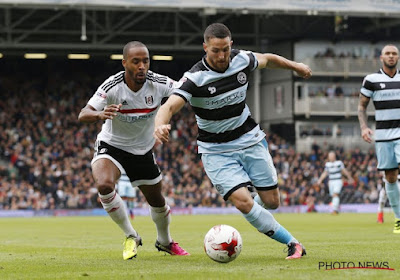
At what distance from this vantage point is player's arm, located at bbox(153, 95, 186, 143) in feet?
23.1

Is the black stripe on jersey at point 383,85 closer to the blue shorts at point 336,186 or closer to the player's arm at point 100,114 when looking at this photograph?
the player's arm at point 100,114

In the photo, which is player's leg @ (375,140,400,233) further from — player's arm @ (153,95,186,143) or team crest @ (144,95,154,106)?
player's arm @ (153,95,186,143)

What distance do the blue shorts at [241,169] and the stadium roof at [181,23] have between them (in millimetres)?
26647

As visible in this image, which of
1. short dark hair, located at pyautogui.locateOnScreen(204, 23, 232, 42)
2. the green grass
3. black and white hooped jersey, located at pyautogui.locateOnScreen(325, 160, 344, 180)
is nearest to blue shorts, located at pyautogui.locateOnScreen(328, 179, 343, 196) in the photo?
black and white hooped jersey, located at pyautogui.locateOnScreen(325, 160, 344, 180)

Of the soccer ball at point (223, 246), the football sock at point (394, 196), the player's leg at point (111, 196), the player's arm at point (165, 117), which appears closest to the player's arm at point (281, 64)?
the player's arm at point (165, 117)

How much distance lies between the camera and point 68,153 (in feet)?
125

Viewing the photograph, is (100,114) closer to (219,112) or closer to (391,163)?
(219,112)

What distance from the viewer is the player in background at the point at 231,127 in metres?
8.13

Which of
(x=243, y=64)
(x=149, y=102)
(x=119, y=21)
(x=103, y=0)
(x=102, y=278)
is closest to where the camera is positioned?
(x=102, y=278)

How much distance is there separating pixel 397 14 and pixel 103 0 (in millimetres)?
14343

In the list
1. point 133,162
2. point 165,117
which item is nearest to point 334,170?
point 133,162

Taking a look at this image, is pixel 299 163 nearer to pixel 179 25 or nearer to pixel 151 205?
pixel 179 25

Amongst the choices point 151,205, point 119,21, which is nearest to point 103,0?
point 119,21

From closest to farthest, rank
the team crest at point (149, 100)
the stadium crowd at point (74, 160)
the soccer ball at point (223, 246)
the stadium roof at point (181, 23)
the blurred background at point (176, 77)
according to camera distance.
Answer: the soccer ball at point (223, 246) < the team crest at point (149, 100) < the stadium crowd at point (74, 160) < the blurred background at point (176, 77) < the stadium roof at point (181, 23)
